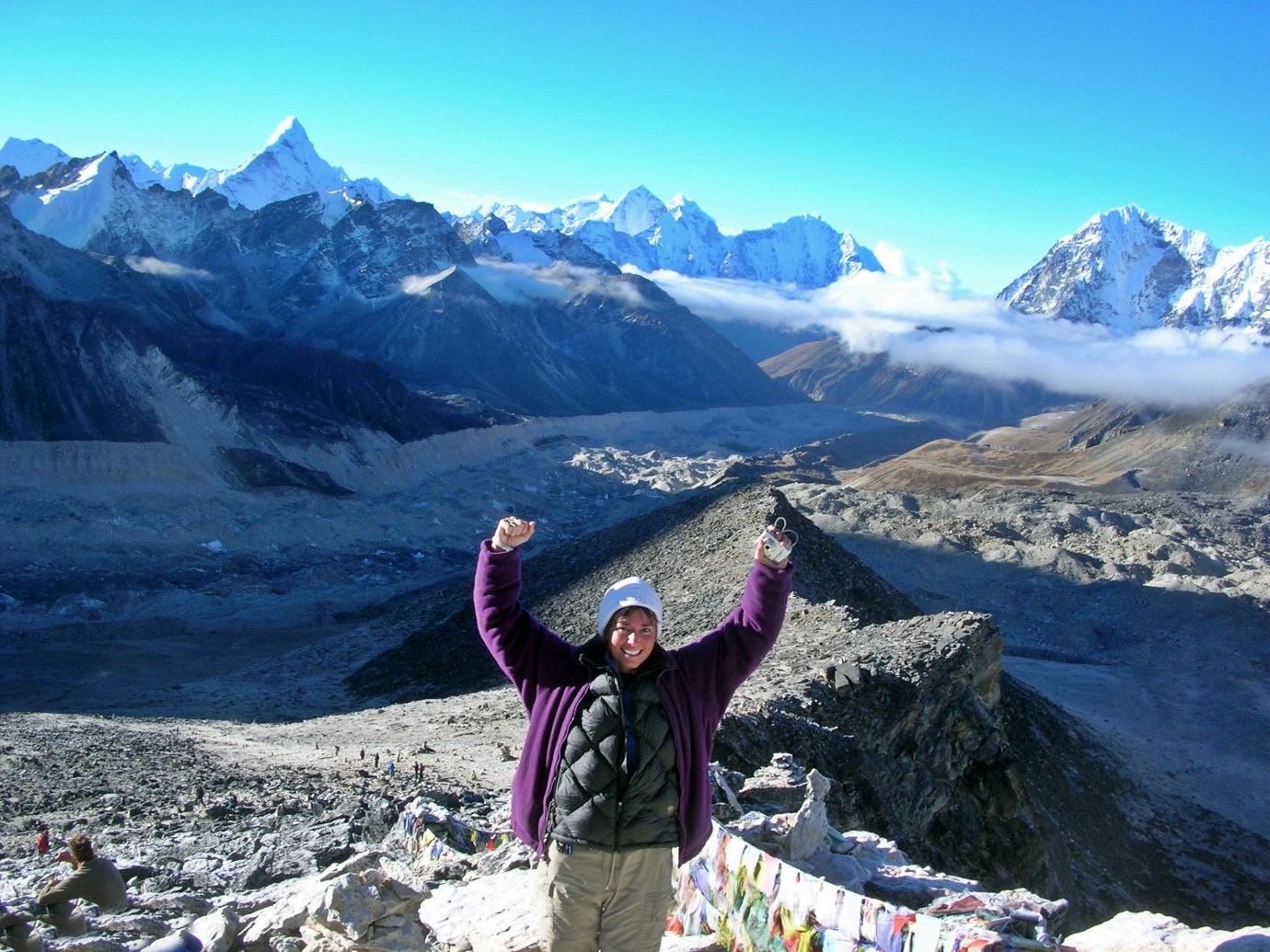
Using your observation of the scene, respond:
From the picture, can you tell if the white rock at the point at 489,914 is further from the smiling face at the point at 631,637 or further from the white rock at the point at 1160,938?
the white rock at the point at 1160,938

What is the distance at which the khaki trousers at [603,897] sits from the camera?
3.77 metres

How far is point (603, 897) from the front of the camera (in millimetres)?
3812

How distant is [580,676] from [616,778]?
417 mm

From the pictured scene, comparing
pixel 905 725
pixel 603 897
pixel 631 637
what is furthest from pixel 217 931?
pixel 905 725

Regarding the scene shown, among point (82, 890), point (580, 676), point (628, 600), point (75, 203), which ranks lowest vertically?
point (82, 890)

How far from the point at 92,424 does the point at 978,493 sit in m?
49.6

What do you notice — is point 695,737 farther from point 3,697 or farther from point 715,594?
point 3,697

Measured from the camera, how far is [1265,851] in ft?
64.7

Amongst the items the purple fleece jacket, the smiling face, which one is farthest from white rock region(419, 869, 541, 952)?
the smiling face

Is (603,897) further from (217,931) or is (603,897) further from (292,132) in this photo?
(292,132)

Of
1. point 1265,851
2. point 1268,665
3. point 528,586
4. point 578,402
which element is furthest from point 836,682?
point 578,402

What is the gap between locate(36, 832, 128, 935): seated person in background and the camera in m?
5.20

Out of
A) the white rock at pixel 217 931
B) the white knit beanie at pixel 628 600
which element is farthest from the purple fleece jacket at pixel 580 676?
the white rock at pixel 217 931

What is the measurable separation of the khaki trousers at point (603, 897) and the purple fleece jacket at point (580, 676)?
0.12 m
